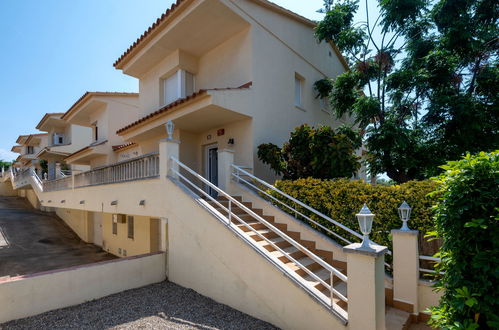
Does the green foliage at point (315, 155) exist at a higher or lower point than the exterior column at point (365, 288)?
higher

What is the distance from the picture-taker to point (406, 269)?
16.5 feet

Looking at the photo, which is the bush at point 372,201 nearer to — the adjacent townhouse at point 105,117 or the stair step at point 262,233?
the stair step at point 262,233

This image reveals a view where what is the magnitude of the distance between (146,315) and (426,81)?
454 inches

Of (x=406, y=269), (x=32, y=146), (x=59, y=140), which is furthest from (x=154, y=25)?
(x=32, y=146)

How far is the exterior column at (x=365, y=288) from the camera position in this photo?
369 cm

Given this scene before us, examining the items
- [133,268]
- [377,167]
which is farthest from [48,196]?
[377,167]

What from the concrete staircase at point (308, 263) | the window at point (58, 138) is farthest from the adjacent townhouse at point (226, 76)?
the window at point (58, 138)

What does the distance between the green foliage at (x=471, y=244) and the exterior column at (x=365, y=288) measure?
0.80 meters

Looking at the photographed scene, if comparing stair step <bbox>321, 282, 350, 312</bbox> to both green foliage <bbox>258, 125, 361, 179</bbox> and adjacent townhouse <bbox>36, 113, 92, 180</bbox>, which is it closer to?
green foliage <bbox>258, 125, 361, 179</bbox>

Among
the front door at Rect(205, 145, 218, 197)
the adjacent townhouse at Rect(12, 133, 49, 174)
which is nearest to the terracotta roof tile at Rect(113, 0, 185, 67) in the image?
the front door at Rect(205, 145, 218, 197)

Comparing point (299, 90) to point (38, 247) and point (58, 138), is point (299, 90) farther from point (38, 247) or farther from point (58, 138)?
point (58, 138)

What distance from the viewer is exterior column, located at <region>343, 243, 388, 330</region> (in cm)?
369

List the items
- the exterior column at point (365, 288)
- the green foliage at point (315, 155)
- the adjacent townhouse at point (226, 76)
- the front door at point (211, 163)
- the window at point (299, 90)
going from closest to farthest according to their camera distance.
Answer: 1. the exterior column at point (365, 288)
2. the green foliage at point (315, 155)
3. the adjacent townhouse at point (226, 76)
4. the front door at point (211, 163)
5. the window at point (299, 90)

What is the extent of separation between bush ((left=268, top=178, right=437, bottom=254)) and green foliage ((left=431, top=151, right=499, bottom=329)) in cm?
245
